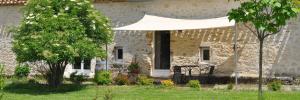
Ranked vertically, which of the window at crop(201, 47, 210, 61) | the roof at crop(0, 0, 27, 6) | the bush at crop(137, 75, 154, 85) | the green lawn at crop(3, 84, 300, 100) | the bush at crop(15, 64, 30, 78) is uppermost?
the roof at crop(0, 0, 27, 6)

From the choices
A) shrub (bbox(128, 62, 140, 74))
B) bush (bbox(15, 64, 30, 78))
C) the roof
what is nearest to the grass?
shrub (bbox(128, 62, 140, 74))

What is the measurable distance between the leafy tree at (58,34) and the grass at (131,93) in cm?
113

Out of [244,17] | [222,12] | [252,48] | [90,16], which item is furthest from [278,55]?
[244,17]

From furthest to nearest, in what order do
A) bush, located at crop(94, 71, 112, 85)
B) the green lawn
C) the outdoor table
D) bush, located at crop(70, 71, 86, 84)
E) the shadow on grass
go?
bush, located at crop(70, 71, 86, 84)
the outdoor table
bush, located at crop(94, 71, 112, 85)
the shadow on grass
the green lawn

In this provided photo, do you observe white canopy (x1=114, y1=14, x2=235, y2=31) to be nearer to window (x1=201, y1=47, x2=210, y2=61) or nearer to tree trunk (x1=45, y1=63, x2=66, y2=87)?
window (x1=201, y1=47, x2=210, y2=61)

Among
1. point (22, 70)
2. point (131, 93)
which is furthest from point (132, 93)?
point (22, 70)

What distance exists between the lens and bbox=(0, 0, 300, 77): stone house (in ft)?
86.9

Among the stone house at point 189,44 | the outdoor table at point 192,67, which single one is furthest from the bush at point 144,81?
the stone house at point 189,44

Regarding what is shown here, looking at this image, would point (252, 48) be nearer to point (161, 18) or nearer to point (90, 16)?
point (161, 18)

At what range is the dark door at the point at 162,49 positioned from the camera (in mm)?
29625

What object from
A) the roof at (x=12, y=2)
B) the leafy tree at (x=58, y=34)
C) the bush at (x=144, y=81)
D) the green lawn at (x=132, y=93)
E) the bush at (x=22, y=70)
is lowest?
the green lawn at (x=132, y=93)

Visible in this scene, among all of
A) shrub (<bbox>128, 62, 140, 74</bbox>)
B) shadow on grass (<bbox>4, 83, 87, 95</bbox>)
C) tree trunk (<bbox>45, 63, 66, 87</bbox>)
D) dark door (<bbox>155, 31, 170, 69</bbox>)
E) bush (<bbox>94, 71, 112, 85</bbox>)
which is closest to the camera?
shadow on grass (<bbox>4, 83, 87, 95</bbox>)

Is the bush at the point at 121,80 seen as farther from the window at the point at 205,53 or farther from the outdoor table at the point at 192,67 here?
the window at the point at 205,53

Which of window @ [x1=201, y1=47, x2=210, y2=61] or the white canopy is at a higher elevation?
the white canopy
